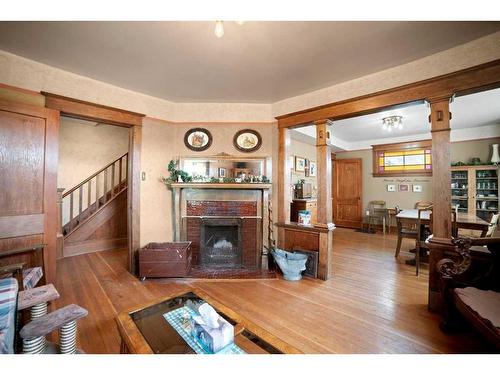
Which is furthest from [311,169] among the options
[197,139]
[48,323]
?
[48,323]

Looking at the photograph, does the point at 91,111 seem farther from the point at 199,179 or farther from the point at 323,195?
the point at 323,195

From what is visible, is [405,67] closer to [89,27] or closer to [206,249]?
[89,27]

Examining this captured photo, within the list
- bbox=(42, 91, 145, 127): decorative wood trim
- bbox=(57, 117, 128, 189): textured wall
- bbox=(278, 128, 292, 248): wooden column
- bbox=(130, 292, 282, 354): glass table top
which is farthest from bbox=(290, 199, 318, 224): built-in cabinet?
bbox=(57, 117, 128, 189): textured wall

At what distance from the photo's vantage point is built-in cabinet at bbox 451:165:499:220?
175 inches

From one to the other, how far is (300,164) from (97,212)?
4506 mm

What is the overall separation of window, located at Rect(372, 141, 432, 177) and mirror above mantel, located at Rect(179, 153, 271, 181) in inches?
172

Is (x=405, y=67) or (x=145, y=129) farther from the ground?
(x=405, y=67)

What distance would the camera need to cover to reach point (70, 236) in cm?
364

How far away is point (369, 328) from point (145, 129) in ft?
11.5

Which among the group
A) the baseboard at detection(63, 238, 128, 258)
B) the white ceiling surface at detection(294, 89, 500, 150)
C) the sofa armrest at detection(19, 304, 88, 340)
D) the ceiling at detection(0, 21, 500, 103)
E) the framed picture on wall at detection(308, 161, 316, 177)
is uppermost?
the white ceiling surface at detection(294, 89, 500, 150)

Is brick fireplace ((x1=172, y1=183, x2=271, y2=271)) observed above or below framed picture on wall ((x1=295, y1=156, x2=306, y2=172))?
below

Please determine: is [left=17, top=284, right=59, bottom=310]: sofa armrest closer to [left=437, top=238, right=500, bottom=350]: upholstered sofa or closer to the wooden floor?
the wooden floor
